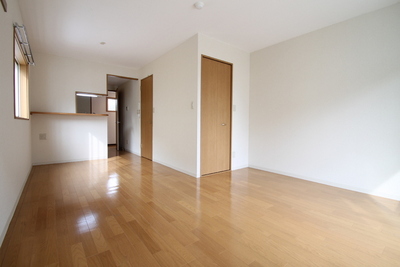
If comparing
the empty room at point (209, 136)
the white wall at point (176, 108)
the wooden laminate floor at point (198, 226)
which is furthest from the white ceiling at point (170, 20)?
the wooden laminate floor at point (198, 226)

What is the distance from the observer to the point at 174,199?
229 cm

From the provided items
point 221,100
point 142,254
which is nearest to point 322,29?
point 221,100

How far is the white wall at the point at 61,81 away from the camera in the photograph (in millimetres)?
4102

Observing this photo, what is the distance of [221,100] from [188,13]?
5.07 feet

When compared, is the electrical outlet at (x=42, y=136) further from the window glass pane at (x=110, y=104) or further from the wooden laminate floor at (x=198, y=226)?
the window glass pane at (x=110, y=104)

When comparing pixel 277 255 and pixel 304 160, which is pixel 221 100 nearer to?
pixel 304 160

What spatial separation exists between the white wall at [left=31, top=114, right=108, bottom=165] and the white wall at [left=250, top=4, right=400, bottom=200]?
13.1ft

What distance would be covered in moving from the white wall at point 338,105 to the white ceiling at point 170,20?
284 mm

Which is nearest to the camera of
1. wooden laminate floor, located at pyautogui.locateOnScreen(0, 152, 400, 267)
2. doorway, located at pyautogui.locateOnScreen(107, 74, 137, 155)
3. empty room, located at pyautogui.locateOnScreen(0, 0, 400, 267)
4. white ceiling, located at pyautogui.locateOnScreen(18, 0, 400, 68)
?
wooden laminate floor, located at pyautogui.locateOnScreen(0, 152, 400, 267)

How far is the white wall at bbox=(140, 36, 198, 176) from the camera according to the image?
3316 millimetres

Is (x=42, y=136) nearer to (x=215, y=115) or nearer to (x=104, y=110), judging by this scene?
(x=104, y=110)

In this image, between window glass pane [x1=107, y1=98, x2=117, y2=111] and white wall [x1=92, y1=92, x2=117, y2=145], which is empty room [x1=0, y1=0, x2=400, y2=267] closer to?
white wall [x1=92, y1=92, x2=117, y2=145]

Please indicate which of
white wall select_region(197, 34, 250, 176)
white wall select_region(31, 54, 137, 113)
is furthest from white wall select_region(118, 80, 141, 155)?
white wall select_region(197, 34, 250, 176)

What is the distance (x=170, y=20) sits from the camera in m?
2.73
